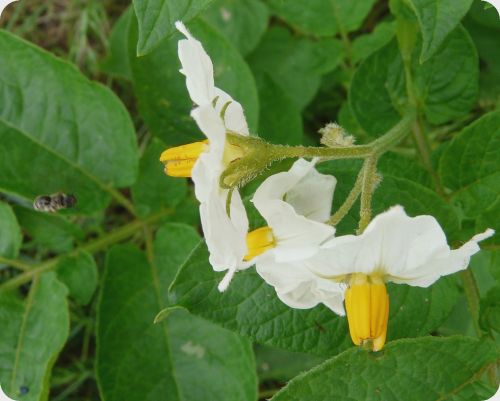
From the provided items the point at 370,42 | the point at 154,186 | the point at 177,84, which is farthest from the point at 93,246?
the point at 370,42

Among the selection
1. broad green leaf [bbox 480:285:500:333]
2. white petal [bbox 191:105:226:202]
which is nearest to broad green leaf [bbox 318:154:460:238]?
broad green leaf [bbox 480:285:500:333]

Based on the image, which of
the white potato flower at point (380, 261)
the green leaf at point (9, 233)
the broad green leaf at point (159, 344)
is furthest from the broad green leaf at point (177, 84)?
the white potato flower at point (380, 261)

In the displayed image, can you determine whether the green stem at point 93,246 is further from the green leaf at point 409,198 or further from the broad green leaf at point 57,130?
the green leaf at point 409,198

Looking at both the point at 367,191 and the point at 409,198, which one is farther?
the point at 409,198

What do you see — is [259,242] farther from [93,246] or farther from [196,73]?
[93,246]

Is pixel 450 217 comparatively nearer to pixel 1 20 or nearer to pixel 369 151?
pixel 369 151

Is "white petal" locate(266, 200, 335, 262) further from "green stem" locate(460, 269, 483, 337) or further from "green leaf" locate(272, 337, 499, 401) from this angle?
"green stem" locate(460, 269, 483, 337)
